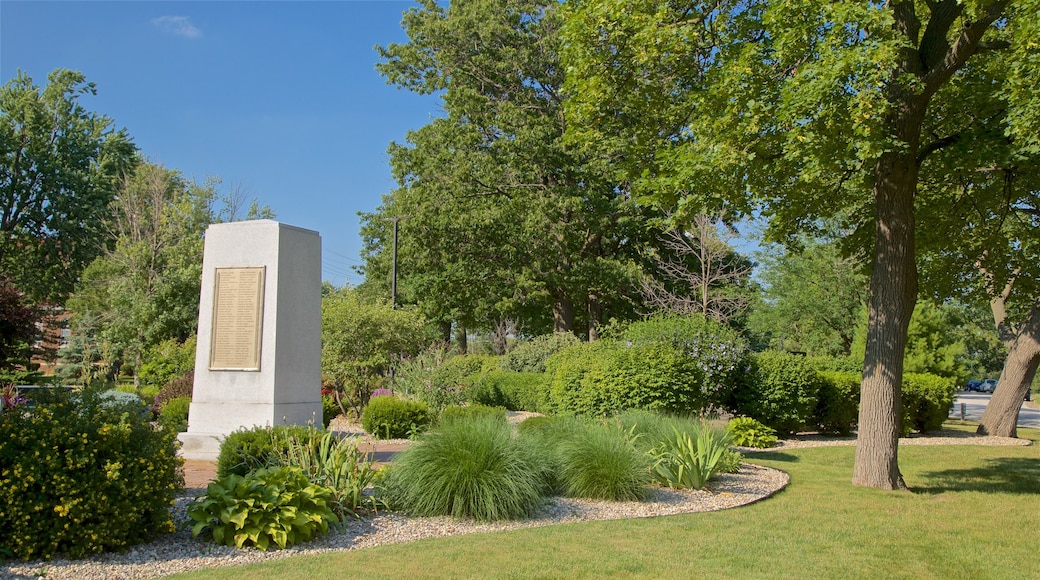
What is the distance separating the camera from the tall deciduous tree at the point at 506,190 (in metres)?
27.8

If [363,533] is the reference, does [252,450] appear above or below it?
above

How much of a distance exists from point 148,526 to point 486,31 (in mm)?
24957

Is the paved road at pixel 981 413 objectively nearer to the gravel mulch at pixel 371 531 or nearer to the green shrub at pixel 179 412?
the gravel mulch at pixel 371 531

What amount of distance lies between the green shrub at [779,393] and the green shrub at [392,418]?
268 inches

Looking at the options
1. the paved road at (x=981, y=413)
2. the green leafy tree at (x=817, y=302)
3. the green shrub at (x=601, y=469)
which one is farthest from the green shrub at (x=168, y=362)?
the paved road at (x=981, y=413)

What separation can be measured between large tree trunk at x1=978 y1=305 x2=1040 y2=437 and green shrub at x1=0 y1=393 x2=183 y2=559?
59.3 feet

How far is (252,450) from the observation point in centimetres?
765

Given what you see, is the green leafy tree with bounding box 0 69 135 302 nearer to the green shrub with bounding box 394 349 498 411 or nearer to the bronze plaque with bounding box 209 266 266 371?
the green shrub with bounding box 394 349 498 411

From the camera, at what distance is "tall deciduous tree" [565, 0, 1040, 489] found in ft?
27.3

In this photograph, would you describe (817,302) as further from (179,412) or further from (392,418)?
(179,412)

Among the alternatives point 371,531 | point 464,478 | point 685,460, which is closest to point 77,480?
point 371,531

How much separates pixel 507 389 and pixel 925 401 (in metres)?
11.3

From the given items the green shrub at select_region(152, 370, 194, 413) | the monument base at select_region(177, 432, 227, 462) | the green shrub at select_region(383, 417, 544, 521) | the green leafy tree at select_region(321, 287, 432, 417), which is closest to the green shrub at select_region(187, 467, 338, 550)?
the green shrub at select_region(383, 417, 544, 521)

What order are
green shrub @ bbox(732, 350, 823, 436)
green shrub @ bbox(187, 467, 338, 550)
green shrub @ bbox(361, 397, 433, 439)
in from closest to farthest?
green shrub @ bbox(187, 467, 338, 550)
green shrub @ bbox(361, 397, 433, 439)
green shrub @ bbox(732, 350, 823, 436)
